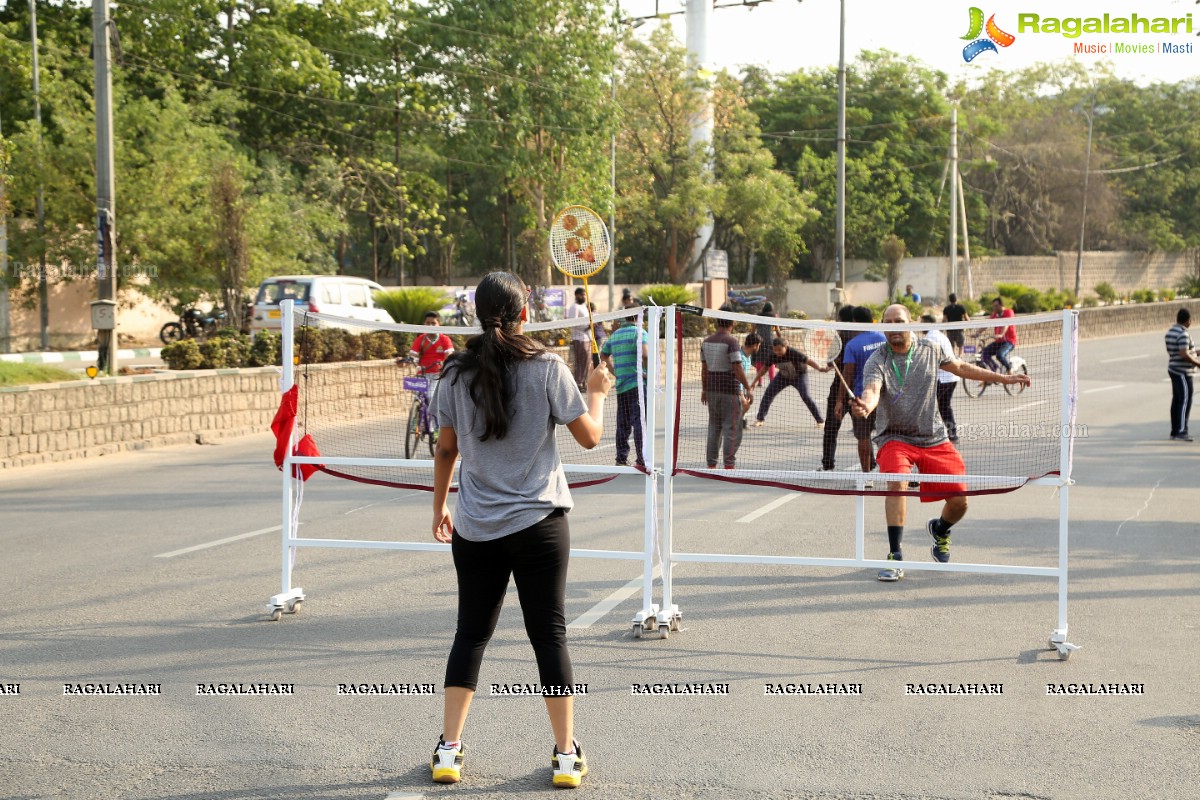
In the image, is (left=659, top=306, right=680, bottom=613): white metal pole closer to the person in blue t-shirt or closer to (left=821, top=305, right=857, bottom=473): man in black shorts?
(left=821, top=305, right=857, bottom=473): man in black shorts

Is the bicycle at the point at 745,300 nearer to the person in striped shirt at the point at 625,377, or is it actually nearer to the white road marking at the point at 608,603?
the person in striped shirt at the point at 625,377

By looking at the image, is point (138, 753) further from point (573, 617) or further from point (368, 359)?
point (368, 359)

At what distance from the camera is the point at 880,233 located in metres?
58.9

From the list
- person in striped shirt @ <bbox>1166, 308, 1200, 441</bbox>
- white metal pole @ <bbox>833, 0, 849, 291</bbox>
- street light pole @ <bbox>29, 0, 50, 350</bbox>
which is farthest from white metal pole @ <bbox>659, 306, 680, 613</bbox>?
white metal pole @ <bbox>833, 0, 849, 291</bbox>

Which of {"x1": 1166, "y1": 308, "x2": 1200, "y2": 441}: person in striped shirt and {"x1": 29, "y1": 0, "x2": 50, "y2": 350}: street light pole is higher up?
{"x1": 29, "y1": 0, "x2": 50, "y2": 350}: street light pole

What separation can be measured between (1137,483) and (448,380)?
34.3 ft

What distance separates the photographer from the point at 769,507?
11.2 m

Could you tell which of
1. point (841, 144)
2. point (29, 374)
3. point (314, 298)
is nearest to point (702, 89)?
point (841, 144)

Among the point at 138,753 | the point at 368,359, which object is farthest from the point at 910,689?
the point at 368,359

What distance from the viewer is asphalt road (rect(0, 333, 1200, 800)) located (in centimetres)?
453

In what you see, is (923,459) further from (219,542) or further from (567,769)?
(219,542)

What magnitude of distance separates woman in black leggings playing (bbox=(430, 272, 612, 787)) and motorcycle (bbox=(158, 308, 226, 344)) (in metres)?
27.7

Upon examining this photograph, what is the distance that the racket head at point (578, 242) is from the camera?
354 inches

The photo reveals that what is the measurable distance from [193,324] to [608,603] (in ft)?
87.5
